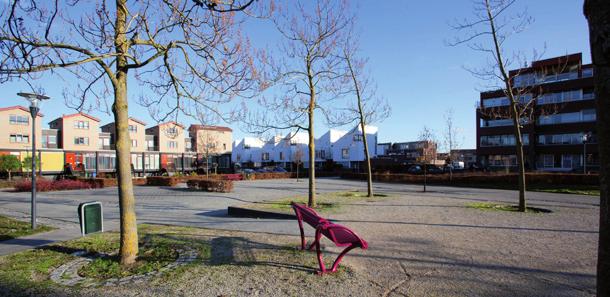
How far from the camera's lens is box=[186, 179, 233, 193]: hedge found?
20750mm

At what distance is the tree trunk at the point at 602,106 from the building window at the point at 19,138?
57.9m

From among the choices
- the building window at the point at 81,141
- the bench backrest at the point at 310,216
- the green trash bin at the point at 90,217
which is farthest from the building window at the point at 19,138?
the bench backrest at the point at 310,216

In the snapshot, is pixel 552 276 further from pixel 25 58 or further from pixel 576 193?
pixel 576 193

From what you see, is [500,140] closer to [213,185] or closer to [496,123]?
[496,123]

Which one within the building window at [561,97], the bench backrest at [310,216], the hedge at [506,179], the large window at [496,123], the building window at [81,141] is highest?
the building window at [561,97]

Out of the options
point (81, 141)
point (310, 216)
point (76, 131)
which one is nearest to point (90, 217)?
point (310, 216)

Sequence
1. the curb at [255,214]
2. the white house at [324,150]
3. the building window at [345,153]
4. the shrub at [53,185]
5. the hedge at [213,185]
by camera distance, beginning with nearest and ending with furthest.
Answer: the curb at [255,214] < the hedge at [213,185] < the shrub at [53,185] < the white house at [324,150] < the building window at [345,153]

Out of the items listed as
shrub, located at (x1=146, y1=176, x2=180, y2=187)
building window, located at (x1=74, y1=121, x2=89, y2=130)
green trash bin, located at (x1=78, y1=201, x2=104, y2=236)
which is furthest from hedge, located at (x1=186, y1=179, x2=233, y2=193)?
building window, located at (x1=74, y1=121, x2=89, y2=130)

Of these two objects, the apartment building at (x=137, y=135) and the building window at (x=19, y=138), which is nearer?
the building window at (x=19, y=138)

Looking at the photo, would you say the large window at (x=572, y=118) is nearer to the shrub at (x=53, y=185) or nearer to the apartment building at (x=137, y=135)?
the shrub at (x=53, y=185)

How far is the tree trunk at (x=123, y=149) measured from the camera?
551 centimetres

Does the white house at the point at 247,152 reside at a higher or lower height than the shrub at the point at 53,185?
higher

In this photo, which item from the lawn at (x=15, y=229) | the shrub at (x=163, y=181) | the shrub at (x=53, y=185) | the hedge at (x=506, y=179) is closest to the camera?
the lawn at (x=15, y=229)

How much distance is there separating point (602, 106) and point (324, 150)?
68742mm
